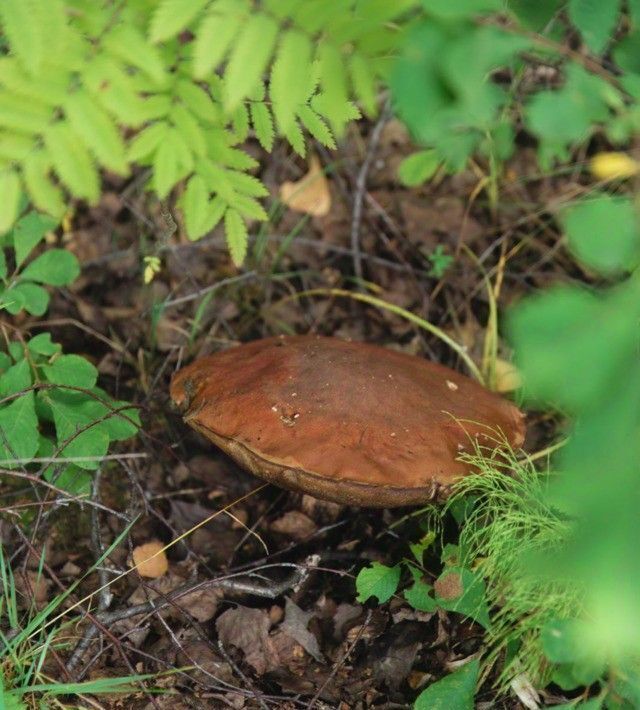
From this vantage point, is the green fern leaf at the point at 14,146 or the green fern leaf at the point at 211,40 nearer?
the green fern leaf at the point at 211,40

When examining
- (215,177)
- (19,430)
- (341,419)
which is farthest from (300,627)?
(215,177)

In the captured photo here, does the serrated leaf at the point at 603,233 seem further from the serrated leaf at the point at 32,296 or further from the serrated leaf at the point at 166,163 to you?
the serrated leaf at the point at 32,296

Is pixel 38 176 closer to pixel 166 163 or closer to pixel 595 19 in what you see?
pixel 166 163

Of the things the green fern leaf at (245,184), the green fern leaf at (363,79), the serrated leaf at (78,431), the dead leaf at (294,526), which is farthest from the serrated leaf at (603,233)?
the dead leaf at (294,526)

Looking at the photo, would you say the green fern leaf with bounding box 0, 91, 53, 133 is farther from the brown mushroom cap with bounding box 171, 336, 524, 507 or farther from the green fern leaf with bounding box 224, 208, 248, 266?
the brown mushroom cap with bounding box 171, 336, 524, 507

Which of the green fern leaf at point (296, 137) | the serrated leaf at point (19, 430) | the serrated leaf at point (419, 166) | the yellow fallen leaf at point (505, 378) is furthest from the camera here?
the yellow fallen leaf at point (505, 378)

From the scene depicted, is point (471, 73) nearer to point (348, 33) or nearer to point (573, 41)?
point (348, 33)

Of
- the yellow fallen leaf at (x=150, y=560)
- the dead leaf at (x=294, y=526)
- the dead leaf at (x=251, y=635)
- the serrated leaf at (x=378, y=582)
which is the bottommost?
the dead leaf at (x=251, y=635)
